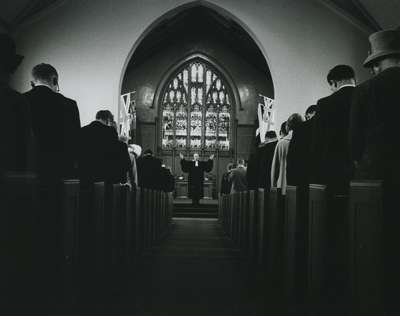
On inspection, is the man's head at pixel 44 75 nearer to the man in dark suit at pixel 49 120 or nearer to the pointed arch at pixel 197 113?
the man in dark suit at pixel 49 120

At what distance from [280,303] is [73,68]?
9692mm

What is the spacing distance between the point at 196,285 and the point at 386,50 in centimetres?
192

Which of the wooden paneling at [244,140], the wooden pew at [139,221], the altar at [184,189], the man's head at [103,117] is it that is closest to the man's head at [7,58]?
the man's head at [103,117]

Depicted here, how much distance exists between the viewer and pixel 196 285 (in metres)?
3.44

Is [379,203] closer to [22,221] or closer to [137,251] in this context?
[22,221]

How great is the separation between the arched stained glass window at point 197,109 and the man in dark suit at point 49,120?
13589 mm

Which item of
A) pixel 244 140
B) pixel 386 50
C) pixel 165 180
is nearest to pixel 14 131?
pixel 386 50

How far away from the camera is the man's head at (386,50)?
2.53m

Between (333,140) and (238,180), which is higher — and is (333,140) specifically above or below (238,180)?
above

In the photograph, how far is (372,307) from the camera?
72.6 inches

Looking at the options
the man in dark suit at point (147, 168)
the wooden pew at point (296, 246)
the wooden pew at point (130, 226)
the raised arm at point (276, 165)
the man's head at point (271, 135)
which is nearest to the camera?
the wooden pew at point (296, 246)

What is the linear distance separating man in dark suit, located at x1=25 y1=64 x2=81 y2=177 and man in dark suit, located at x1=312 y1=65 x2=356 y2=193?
5.74 feet

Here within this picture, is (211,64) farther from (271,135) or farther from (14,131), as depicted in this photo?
(14,131)

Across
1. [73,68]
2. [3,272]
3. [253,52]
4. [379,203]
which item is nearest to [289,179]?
[379,203]
